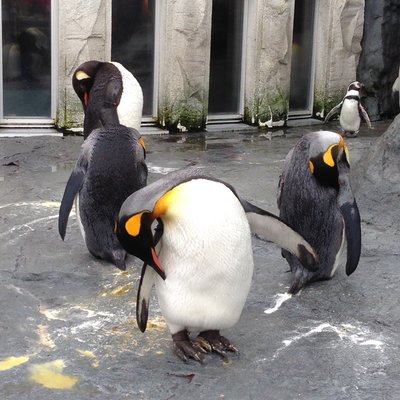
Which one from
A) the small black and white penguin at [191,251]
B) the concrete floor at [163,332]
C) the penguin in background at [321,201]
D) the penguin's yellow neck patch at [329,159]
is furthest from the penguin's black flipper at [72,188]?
the penguin's yellow neck patch at [329,159]

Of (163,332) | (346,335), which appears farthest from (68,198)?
(346,335)

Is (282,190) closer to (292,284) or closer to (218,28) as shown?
(292,284)

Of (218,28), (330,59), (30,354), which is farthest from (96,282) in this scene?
(330,59)

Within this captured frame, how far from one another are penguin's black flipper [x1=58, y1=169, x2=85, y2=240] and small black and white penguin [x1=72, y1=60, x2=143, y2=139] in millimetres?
2080

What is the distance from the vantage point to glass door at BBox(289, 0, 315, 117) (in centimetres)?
1064

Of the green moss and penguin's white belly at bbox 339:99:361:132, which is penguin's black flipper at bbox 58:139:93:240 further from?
penguin's white belly at bbox 339:99:361:132

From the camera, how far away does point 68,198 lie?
4.46 m

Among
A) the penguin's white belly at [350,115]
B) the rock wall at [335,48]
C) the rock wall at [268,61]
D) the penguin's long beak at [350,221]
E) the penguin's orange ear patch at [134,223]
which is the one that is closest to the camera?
the penguin's orange ear patch at [134,223]

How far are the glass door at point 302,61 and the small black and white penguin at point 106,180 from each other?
6.32 meters

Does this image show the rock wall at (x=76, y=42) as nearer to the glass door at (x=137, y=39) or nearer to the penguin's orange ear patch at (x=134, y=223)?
the glass door at (x=137, y=39)

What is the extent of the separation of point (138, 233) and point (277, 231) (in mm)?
747

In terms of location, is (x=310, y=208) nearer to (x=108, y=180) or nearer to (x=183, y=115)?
(x=108, y=180)

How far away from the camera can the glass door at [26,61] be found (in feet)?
28.9

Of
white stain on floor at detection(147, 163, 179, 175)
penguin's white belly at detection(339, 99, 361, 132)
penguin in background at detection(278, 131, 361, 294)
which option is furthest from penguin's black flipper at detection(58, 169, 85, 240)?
penguin's white belly at detection(339, 99, 361, 132)
